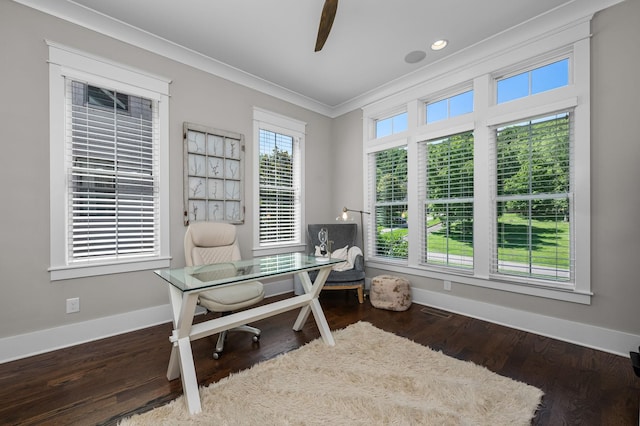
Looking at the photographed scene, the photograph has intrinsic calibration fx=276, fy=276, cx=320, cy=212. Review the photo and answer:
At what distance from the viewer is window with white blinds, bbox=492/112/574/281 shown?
8.22ft

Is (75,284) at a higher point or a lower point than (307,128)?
lower

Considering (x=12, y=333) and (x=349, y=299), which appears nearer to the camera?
(x=12, y=333)

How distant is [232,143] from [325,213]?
1834 mm

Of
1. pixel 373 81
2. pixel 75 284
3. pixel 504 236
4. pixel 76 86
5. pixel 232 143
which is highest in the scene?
pixel 373 81

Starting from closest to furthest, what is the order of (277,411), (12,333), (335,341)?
(277,411) → (12,333) → (335,341)

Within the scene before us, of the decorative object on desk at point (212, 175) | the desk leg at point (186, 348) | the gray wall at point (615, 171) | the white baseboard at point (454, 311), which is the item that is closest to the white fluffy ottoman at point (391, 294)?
the white baseboard at point (454, 311)

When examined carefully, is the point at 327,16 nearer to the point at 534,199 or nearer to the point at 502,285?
the point at 534,199

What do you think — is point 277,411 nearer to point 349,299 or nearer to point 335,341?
point 335,341

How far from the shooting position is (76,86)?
7.99 feet

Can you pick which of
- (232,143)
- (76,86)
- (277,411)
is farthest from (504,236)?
(76,86)

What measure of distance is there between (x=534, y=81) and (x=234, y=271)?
10.8 feet

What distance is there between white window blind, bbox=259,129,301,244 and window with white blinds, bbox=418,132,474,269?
179 centimetres

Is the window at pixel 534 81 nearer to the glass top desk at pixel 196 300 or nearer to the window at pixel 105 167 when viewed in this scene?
the glass top desk at pixel 196 300

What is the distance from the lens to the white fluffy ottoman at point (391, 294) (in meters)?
3.21
